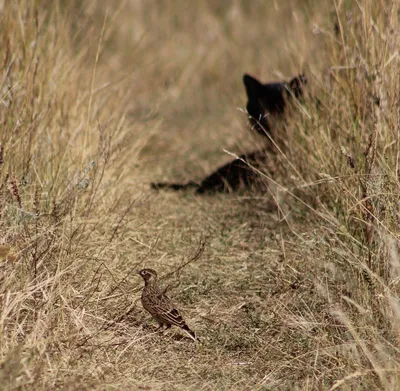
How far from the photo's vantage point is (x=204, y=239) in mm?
5113

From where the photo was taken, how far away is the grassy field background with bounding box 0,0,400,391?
11.4 feet

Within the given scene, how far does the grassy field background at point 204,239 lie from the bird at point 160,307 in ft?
0.27

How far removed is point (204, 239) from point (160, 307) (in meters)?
1.28

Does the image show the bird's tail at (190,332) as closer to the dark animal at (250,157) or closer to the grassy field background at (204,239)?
the grassy field background at (204,239)

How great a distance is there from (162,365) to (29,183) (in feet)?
4.76

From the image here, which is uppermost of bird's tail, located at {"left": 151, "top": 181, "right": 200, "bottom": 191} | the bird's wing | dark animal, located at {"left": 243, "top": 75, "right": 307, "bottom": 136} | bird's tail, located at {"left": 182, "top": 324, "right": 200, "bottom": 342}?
dark animal, located at {"left": 243, "top": 75, "right": 307, "bottom": 136}

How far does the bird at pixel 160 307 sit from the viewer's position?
381cm

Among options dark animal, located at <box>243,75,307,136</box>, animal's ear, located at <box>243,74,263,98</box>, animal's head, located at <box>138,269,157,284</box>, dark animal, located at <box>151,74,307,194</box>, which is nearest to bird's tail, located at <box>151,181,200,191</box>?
dark animal, located at <box>151,74,307,194</box>

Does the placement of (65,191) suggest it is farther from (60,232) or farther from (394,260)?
(394,260)

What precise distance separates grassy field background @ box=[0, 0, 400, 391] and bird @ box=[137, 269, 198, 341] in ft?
0.27

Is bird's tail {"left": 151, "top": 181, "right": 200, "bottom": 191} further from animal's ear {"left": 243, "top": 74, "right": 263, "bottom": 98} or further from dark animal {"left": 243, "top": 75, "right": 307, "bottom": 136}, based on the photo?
animal's ear {"left": 243, "top": 74, "right": 263, "bottom": 98}

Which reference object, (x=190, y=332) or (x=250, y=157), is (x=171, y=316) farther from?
(x=250, y=157)

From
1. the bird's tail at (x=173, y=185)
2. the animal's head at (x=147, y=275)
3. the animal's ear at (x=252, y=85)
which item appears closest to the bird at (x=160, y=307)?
the animal's head at (x=147, y=275)

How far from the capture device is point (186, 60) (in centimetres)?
973
